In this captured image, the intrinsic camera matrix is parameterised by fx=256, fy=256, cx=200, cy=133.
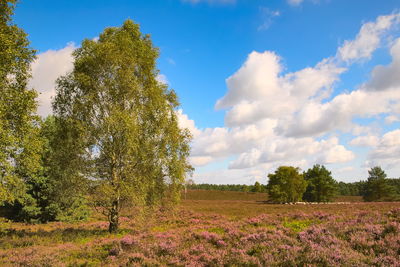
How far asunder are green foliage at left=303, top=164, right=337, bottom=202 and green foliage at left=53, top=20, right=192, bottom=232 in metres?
69.4

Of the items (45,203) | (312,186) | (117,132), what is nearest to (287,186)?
(312,186)

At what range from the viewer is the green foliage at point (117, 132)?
17.3 metres

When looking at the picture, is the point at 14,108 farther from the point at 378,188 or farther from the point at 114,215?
the point at 378,188

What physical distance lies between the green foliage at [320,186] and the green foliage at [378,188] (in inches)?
637

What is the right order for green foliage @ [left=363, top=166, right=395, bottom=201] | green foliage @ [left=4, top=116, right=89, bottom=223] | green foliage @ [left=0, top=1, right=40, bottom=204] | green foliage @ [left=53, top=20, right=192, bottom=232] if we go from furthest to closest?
green foliage @ [left=363, top=166, right=395, bottom=201] < green foliage @ [left=4, top=116, right=89, bottom=223] < green foliage @ [left=53, top=20, right=192, bottom=232] < green foliage @ [left=0, top=1, right=40, bottom=204]

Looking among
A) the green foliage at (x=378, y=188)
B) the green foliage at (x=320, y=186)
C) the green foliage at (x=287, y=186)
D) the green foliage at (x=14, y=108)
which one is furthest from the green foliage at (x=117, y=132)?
the green foliage at (x=378, y=188)

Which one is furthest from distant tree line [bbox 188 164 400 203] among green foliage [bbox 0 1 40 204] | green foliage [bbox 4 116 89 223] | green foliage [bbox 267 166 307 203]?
green foliage [bbox 0 1 40 204]

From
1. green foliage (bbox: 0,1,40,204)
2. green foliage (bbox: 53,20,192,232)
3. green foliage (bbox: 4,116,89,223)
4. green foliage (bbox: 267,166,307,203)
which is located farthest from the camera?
green foliage (bbox: 267,166,307,203)

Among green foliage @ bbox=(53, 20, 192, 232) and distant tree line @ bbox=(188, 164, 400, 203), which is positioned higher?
green foliage @ bbox=(53, 20, 192, 232)

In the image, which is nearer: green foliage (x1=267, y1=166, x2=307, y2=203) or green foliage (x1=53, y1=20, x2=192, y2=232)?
green foliage (x1=53, y1=20, x2=192, y2=232)

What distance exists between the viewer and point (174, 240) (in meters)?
12.9

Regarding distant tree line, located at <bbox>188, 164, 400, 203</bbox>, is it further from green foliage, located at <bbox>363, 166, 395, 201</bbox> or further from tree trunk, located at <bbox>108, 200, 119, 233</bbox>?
tree trunk, located at <bbox>108, 200, 119, 233</bbox>

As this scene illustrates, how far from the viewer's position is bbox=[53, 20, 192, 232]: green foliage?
17.3 metres

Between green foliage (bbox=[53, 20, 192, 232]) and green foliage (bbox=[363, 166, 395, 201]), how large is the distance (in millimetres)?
86930
